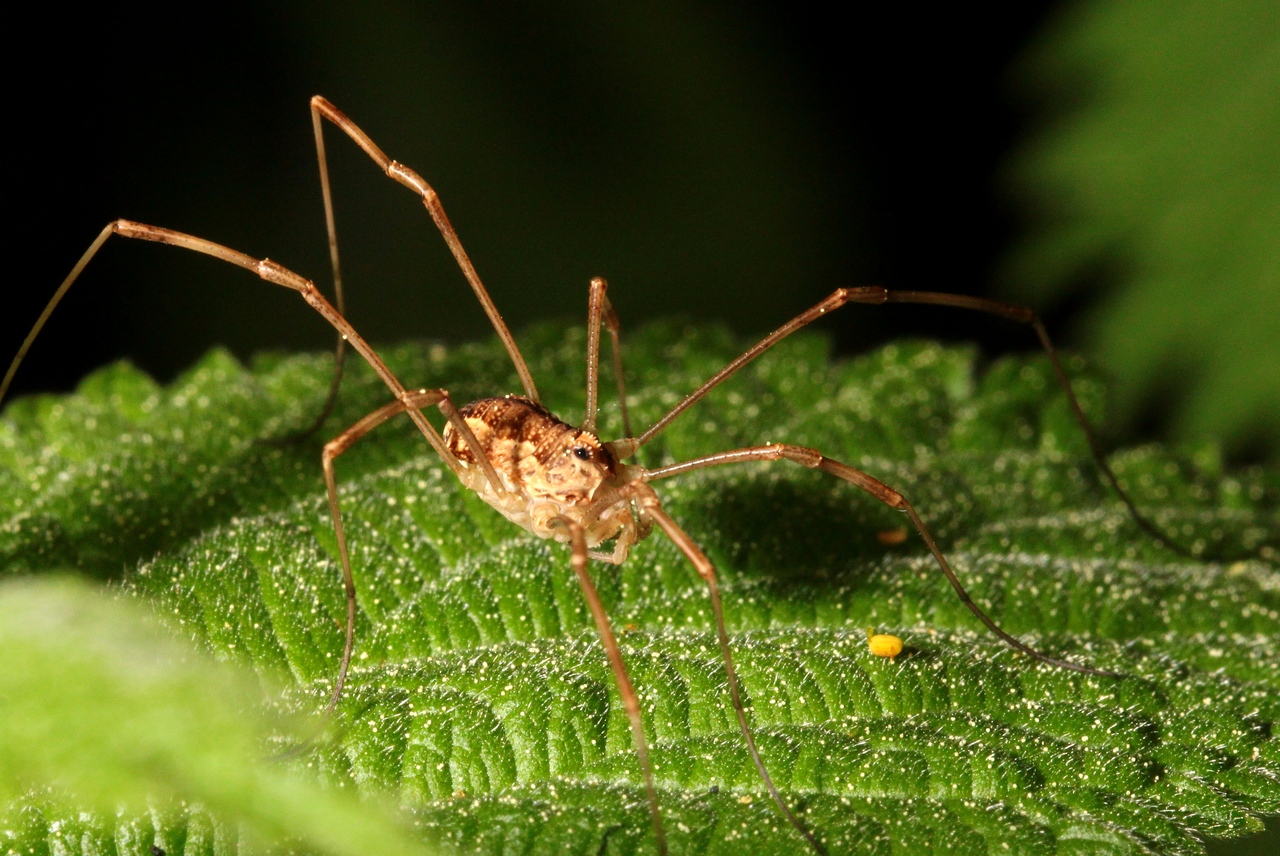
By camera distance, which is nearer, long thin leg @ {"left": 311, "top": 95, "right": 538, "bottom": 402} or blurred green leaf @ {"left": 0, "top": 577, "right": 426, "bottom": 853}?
blurred green leaf @ {"left": 0, "top": 577, "right": 426, "bottom": 853}

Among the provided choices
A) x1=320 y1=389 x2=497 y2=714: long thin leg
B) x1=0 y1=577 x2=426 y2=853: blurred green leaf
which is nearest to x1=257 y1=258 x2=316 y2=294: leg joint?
x1=320 y1=389 x2=497 y2=714: long thin leg

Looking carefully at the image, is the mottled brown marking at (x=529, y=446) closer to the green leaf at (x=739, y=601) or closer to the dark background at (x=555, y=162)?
the green leaf at (x=739, y=601)

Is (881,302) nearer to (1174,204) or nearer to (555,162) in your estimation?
(1174,204)

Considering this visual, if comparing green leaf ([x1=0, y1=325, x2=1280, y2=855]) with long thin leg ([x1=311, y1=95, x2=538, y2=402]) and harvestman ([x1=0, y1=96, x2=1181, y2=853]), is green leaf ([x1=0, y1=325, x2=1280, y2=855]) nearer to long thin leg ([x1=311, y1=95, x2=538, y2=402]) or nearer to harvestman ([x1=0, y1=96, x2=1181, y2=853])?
harvestman ([x1=0, y1=96, x2=1181, y2=853])

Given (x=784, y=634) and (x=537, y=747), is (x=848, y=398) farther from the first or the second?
(x=537, y=747)

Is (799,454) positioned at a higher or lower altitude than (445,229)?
lower

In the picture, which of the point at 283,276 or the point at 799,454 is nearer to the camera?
the point at 799,454

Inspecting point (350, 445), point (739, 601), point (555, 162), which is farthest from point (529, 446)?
Answer: point (555, 162)
